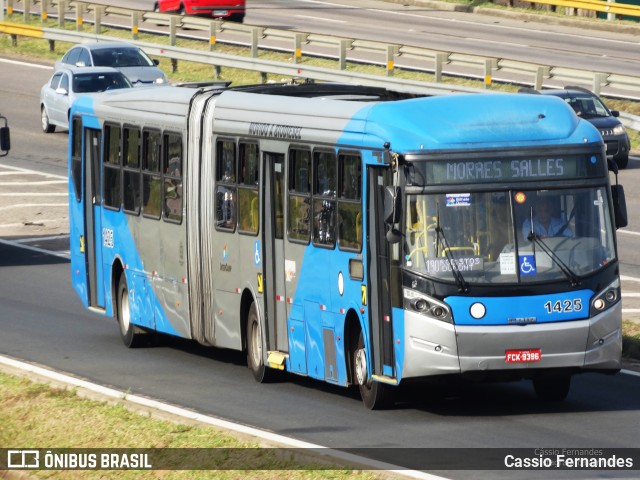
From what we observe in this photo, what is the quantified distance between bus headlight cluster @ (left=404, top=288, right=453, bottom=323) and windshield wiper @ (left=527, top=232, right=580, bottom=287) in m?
0.98

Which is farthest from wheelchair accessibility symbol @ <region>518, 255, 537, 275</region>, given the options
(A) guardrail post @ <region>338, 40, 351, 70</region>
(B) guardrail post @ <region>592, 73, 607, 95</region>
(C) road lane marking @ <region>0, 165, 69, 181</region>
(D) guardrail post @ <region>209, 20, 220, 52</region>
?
(D) guardrail post @ <region>209, 20, 220, 52</region>

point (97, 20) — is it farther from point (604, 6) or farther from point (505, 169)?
point (505, 169)

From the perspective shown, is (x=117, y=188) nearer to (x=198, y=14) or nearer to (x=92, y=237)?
(x=92, y=237)

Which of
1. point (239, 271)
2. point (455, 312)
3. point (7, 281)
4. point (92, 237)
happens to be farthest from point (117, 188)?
point (455, 312)

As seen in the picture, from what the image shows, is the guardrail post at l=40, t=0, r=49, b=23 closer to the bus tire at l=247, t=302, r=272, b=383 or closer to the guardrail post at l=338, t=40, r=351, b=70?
the guardrail post at l=338, t=40, r=351, b=70

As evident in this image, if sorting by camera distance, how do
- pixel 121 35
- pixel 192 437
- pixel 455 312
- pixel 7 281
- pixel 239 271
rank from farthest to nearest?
pixel 121 35
pixel 7 281
pixel 239 271
pixel 455 312
pixel 192 437

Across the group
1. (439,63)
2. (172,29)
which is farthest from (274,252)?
(172,29)

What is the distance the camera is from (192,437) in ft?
42.3

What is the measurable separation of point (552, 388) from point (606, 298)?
4.26 feet

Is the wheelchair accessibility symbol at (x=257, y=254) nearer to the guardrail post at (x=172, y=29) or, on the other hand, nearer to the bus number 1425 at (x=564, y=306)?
the bus number 1425 at (x=564, y=306)

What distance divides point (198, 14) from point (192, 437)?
4096 centimetres

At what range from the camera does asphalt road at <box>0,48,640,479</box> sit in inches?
523

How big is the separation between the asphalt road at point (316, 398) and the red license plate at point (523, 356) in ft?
1.74

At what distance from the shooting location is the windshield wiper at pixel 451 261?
1388 centimetres
